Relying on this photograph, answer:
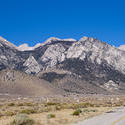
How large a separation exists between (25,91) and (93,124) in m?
162

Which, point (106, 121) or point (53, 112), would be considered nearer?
point (106, 121)

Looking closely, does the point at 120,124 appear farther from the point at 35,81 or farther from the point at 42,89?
the point at 35,81

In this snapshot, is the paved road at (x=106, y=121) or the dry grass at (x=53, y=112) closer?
the paved road at (x=106, y=121)

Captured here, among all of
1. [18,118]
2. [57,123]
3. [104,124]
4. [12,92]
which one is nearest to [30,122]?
[18,118]

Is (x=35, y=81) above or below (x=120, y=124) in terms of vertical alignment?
above

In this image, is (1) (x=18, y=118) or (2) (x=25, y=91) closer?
(1) (x=18, y=118)

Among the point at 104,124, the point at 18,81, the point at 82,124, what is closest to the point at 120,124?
the point at 104,124

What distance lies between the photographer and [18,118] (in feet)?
66.5

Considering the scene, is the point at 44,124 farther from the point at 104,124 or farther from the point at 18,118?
the point at 104,124

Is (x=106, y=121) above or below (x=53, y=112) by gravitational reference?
below

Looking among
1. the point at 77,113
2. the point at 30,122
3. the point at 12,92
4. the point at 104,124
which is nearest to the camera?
the point at 104,124

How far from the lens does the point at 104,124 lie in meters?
19.3

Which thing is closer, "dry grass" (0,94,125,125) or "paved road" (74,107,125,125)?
"paved road" (74,107,125,125)

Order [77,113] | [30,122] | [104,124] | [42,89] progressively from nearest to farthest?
[104,124]
[30,122]
[77,113]
[42,89]
